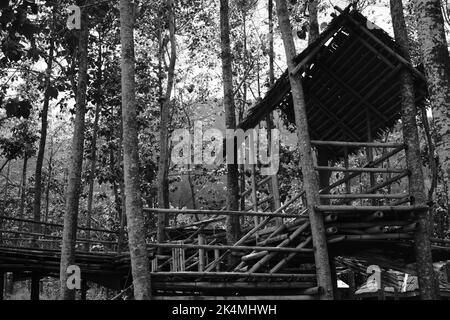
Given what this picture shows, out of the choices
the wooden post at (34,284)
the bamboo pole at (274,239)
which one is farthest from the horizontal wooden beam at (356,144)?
the wooden post at (34,284)

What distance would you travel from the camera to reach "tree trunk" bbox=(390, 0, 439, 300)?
317 inches

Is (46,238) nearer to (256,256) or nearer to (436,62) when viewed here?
(256,256)

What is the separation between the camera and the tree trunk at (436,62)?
568 cm

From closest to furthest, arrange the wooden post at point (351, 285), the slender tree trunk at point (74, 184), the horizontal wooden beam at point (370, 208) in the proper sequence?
the horizontal wooden beam at point (370, 208), the slender tree trunk at point (74, 184), the wooden post at point (351, 285)

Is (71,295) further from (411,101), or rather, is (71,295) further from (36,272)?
(411,101)

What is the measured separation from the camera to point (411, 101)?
8508 mm

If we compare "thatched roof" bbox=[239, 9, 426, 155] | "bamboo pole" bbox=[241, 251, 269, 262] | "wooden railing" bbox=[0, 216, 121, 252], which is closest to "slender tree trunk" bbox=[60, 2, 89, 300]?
"wooden railing" bbox=[0, 216, 121, 252]

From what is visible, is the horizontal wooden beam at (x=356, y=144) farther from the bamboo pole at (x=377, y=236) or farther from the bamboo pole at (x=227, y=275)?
the bamboo pole at (x=227, y=275)

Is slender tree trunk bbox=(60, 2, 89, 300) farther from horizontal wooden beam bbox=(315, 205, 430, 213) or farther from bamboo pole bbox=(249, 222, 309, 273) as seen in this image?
horizontal wooden beam bbox=(315, 205, 430, 213)

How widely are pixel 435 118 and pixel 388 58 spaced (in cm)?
327

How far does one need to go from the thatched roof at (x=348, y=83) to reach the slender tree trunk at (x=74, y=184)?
10.8 feet
